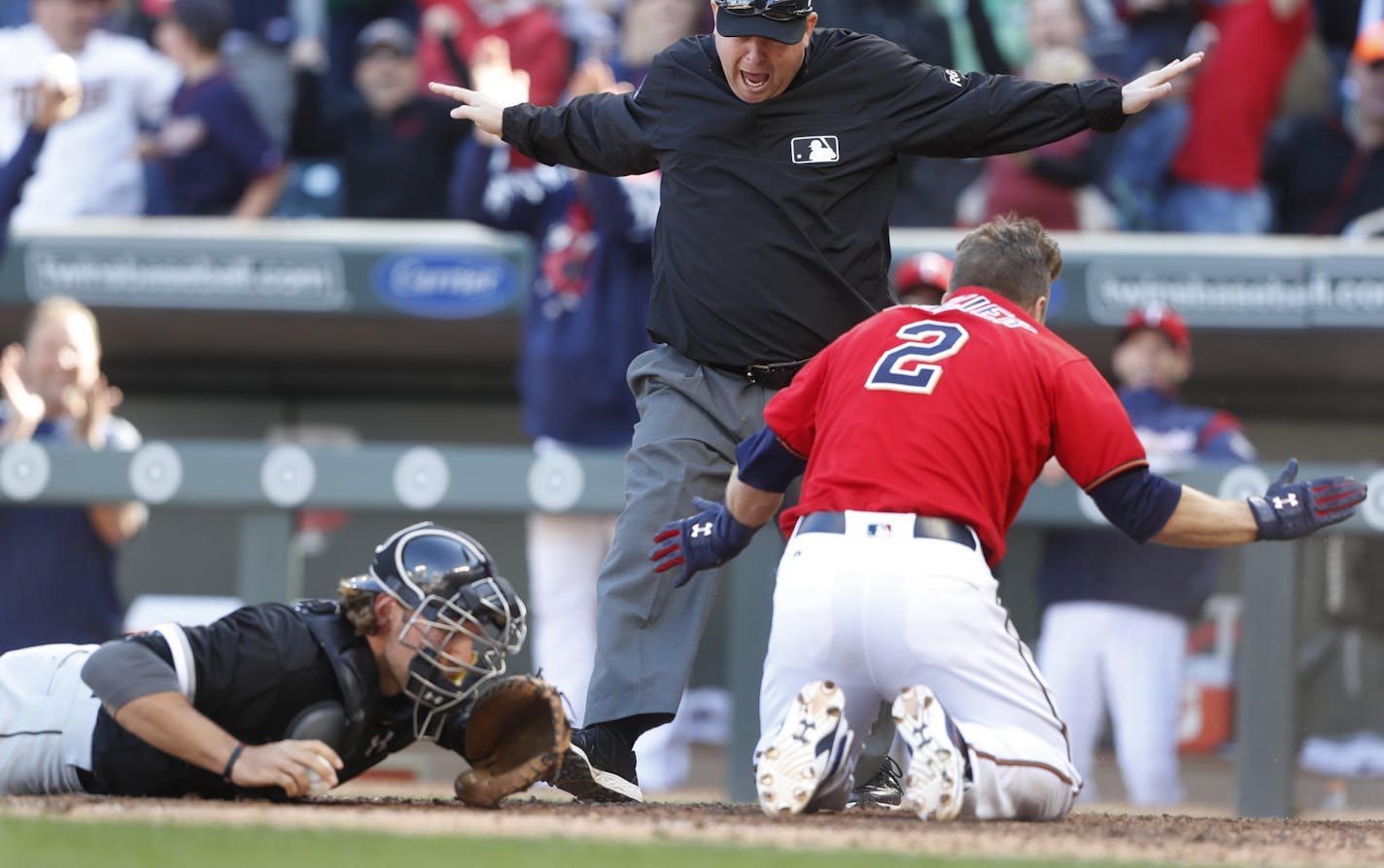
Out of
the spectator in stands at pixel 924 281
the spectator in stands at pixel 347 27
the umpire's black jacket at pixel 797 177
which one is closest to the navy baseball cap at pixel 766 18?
the umpire's black jacket at pixel 797 177

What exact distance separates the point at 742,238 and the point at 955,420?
0.82 metres

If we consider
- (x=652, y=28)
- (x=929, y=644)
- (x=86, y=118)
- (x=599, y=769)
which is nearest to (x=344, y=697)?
(x=599, y=769)

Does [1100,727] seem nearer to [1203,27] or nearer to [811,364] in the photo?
[811,364]

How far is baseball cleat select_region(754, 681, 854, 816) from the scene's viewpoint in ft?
12.5

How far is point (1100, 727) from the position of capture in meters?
6.30

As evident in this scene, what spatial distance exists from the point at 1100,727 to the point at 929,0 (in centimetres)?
388

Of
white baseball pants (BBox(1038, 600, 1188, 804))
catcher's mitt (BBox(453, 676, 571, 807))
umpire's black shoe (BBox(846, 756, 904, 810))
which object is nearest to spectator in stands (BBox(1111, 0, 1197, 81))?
white baseball pants (BBox(1038, 600, 1188, 804))

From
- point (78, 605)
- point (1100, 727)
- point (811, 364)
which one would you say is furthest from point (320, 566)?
point (811, 364)

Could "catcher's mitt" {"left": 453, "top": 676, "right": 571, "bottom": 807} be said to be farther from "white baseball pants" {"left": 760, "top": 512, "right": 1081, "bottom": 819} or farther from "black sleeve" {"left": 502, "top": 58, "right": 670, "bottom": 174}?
"black sleeve" {"left": 502, "top": 58, "right": 670, "bottom": 174}

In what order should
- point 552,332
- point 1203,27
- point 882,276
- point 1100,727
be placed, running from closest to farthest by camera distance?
point 882,276, point 1100,727, point 552,332, point 1203,27

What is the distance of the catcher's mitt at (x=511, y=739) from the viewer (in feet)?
13.4

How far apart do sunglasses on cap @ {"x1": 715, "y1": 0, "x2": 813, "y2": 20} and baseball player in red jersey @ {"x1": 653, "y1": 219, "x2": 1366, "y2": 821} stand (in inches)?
28.6

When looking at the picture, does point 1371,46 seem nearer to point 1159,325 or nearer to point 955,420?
point 1159,325

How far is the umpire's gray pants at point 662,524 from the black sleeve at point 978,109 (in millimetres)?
684
